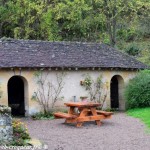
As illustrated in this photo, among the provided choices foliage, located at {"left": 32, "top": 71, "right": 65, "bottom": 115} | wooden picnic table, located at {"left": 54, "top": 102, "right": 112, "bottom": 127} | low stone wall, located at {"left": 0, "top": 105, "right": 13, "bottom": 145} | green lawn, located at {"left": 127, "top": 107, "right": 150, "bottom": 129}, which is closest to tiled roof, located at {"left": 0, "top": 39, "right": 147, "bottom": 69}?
foliage, located at {"left": 32, "top": 71, "right": 65, "bottom": 115}

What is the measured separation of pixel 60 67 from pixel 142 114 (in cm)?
459

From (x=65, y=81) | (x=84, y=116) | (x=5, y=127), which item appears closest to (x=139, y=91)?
(x=65, y=81)

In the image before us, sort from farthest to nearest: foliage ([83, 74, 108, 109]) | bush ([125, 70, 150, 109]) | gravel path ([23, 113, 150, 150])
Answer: foliage ([83, 74, 108, 109])
bush ([125, 70, 150, 109])
gravel path ([23, 113, 150, 150])

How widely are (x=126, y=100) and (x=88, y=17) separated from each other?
14.5 m

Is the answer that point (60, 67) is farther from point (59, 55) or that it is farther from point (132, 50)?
point (132, 50)

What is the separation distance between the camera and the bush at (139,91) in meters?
18.9

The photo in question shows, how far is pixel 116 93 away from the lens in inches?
872

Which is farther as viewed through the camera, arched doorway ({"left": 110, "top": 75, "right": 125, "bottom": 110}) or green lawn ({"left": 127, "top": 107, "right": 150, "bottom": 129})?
arched doorway ({"left": 110, "top": 75, "right": 125, "bottom": 110})

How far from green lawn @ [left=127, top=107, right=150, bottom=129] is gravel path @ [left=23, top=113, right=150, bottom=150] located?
0.35 meters

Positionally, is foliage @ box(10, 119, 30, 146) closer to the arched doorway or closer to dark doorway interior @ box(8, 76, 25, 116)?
dark doorway interior @ box(8, 76, 25, 116)

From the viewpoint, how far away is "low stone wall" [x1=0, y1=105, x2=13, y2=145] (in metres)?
10.2

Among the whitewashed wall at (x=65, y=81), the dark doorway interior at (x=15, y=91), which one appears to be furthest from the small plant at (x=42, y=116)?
the dark doorway interior at (x=15, y=91)

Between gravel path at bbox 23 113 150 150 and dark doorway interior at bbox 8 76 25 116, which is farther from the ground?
dark doorway interior at bbox 8 76 25 116

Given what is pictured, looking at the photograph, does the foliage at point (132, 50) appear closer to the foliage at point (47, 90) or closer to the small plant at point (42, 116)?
the foliage at point (47, 90)
